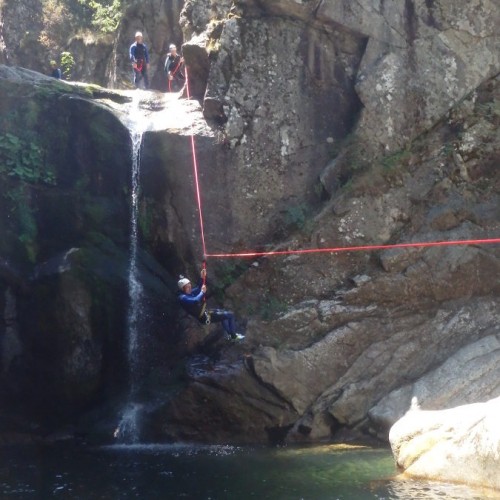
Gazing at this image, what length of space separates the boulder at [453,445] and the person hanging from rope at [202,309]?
3536mm

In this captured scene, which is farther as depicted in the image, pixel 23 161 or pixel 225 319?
pixel 23 161

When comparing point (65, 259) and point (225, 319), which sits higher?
point (65, 259)

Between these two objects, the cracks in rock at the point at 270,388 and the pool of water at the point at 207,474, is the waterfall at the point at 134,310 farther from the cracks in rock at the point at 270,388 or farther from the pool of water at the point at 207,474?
the cracks in rock at the point at 270,388

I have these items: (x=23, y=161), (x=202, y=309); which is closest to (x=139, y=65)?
(x=23, y=161)

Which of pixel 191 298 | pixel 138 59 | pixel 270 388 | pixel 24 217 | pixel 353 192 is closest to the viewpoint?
pixel 191 298

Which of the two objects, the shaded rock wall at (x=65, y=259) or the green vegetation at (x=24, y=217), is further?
the green vegetation at (x=24, y=217)

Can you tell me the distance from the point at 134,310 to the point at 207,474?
4003 millimetres

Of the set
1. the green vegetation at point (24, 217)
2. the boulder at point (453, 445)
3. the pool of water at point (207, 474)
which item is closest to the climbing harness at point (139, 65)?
the green vegetation at point (24, 217)

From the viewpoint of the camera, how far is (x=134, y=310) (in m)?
13.5

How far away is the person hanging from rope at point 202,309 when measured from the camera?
41.0 ft

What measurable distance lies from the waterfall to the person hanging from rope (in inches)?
40.0

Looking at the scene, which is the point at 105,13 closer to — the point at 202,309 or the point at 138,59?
the point at 138,59

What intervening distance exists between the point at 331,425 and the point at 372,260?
3.23 m

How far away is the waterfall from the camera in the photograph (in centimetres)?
1259
